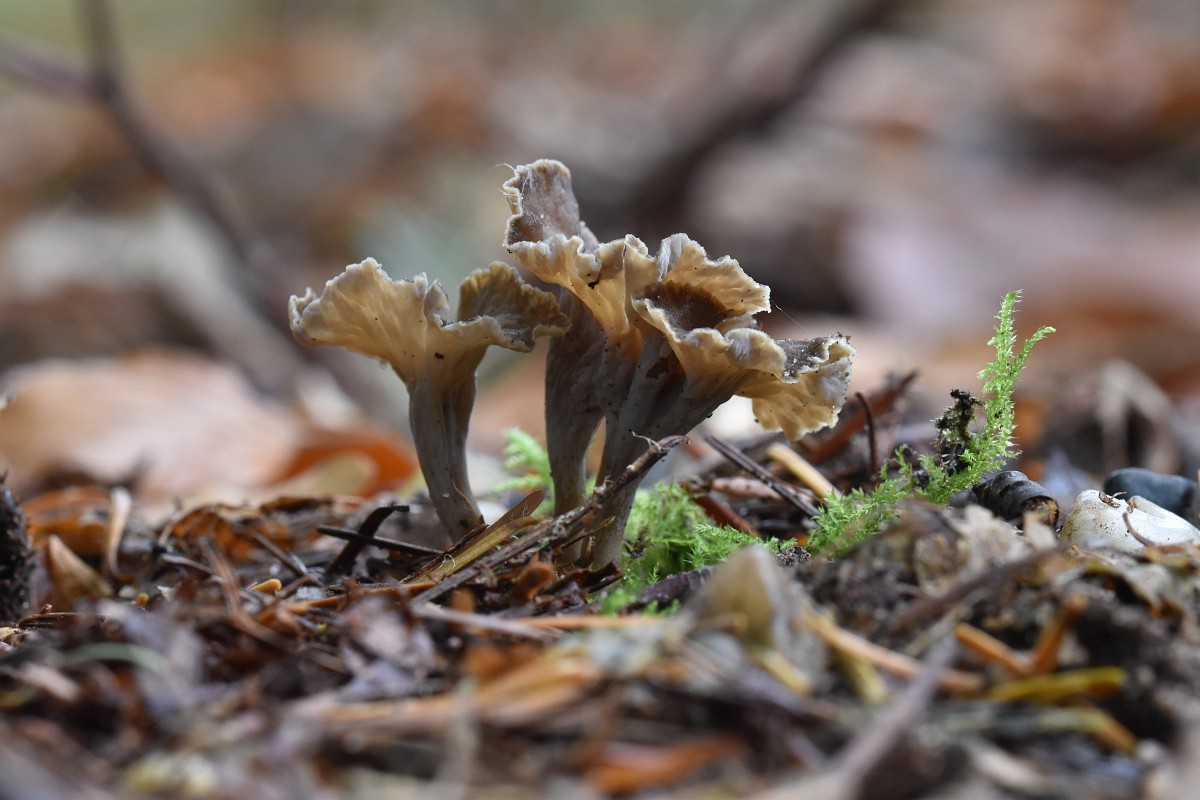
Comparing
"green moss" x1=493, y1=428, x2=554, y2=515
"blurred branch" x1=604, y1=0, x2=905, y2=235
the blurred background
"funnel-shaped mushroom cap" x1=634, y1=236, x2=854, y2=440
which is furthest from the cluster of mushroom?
"blurred branch" x1=604, y1=0, x2=905, y2=235

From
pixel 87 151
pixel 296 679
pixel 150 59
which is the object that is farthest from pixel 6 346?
pixel 150 59

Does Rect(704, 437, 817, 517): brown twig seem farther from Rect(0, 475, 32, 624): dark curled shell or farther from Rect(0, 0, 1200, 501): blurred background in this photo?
Rect(0, 475, 32, 624): dark curled shell

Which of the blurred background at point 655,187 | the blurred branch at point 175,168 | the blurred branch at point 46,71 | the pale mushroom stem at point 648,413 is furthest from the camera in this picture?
the blurred background at point 655,187

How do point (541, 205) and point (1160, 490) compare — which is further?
point (1160, 490)

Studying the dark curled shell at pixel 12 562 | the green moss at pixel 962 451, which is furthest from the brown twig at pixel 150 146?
the green moss at pixel 962 451

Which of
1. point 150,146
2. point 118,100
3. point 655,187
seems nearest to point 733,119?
point 655,187

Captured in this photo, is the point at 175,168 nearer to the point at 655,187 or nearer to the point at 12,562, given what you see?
the point at 655,187

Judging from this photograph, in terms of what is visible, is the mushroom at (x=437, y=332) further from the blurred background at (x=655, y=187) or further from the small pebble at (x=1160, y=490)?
the blurred background at (x=655, y=187)
